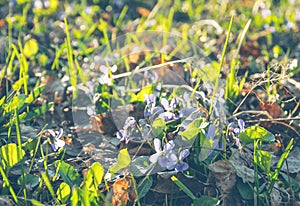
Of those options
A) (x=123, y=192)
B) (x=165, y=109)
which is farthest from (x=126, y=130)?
(x=123, y=192)

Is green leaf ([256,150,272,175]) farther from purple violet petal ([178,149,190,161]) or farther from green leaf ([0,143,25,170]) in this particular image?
green leaf ([0,143,25,170])

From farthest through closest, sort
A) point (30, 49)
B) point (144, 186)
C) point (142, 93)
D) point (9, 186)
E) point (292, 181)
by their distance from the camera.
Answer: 1. point (30, 49)
2. point (142, 93)
3. point (292, 181)
4. point (144, 186)
5. point (9, 186)

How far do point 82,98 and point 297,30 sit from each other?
1.30 metres

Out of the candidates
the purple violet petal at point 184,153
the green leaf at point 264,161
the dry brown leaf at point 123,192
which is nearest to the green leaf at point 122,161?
the dry brown leaf at point 123,192

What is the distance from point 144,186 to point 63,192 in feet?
0.71

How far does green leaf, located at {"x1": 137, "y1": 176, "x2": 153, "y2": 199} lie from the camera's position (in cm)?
146

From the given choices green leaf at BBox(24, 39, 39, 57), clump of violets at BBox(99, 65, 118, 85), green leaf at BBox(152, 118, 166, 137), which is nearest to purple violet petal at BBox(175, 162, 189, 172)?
green leaf at BBox(152, 118, 166, 137)

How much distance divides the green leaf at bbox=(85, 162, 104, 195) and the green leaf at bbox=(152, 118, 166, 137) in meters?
0.19

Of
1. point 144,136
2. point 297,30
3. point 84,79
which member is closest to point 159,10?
point 297,30

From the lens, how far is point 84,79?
208 cm

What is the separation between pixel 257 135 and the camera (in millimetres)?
1491

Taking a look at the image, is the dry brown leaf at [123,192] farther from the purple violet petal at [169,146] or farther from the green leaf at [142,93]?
the green leaf at [142,93]

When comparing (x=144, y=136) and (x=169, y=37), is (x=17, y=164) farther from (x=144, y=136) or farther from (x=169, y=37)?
(x=169, y=37)

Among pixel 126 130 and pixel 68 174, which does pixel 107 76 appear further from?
pixel 68 174
